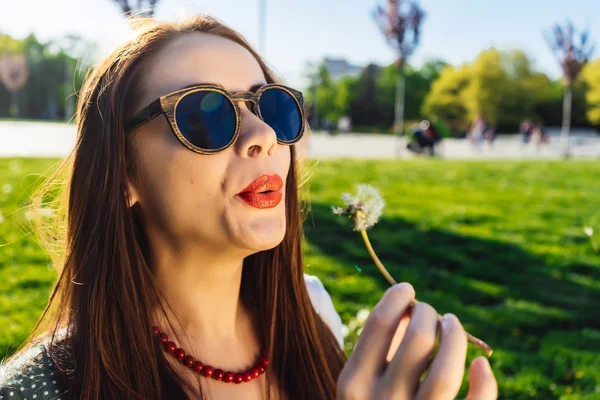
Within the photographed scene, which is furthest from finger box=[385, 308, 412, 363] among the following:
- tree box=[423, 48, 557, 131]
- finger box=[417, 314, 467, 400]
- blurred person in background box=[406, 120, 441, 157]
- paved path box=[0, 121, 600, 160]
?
tree box=[423, 48, 557, 131]

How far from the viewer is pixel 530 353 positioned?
364 centimetres

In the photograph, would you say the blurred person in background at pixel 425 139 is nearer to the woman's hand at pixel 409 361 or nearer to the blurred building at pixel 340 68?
the woman's hand at pixel 409 361

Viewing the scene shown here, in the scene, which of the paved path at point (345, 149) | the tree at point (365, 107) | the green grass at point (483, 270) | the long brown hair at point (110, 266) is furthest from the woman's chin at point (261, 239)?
the tree at point (365, 107)

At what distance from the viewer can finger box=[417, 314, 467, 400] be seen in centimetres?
96

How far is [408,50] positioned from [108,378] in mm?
23261

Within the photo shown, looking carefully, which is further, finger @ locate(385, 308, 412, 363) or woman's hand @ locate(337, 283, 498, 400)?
finger @ locate(385, 308, 412, 363)

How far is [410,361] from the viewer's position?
39.3 inches

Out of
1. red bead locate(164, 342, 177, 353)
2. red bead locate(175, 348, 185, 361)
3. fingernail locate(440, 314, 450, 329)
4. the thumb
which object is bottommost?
red bead locate(175, 348, 185, 361)

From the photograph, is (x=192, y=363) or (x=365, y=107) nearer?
(x=192, y=363)

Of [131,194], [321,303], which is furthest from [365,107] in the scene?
[131,194]

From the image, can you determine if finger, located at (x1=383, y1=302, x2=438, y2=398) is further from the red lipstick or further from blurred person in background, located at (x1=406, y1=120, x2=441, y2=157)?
blurred person in background, located at (x1=406, y1=120, x2=441, y2=157)

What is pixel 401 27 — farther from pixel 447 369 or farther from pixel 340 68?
pixel 340 68

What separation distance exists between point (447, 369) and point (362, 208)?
388 millimetres

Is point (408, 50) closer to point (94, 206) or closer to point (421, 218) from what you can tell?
point (421, 218)
